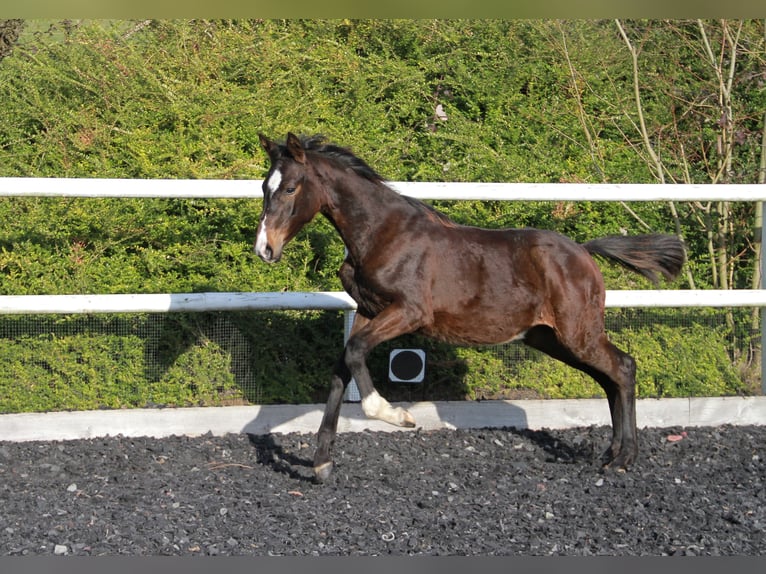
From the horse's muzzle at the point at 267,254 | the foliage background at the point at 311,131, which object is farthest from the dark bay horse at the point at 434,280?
the foliage background at the point at 311,131

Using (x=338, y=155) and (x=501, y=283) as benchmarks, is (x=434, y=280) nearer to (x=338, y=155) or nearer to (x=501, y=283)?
(x=501, y=283)

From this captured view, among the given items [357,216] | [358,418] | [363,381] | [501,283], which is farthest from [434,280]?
[358,418]

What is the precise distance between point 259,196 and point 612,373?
2.50 m

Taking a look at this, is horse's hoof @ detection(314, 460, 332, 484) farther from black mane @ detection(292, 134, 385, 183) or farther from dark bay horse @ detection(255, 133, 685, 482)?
black mane @ detection(292, 134, 385, 183)

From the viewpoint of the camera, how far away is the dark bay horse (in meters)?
5.45

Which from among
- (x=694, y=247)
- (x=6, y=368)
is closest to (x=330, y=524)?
(x=6, y=368)

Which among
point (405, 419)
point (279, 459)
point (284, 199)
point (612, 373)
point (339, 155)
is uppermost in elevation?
point (339, 155)

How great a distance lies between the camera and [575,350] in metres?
5.84

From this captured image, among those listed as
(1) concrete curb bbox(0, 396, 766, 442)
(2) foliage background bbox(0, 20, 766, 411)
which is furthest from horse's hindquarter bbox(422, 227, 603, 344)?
(2) foliage background bbox(0, 20, 766, 411)

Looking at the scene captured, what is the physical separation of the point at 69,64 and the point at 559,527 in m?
6.05

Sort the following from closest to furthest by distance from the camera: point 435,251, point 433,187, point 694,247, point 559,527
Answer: point 559,527, point 435,251, point 433,187, point 694,247

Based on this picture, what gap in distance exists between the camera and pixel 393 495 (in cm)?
520

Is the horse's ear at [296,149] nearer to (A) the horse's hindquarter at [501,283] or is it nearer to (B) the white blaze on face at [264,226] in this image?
(B) the white blaze on face at [264,226]

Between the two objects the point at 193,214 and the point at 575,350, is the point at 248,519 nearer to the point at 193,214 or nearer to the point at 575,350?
the point at 575,350
